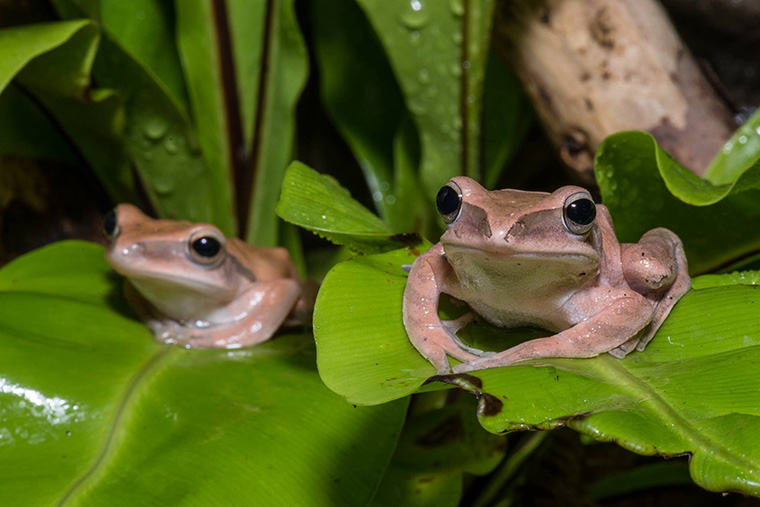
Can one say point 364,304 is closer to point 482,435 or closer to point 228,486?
point 228,486

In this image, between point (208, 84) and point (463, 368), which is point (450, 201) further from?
point (208, 84)

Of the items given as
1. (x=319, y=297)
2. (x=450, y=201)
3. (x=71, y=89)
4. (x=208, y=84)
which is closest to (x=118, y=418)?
(x=319, y=297)

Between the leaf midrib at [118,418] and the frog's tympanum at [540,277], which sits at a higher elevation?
the frog's tympanum at [540,277]

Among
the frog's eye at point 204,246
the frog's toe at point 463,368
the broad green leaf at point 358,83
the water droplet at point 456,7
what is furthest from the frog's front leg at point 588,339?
the broad green leaf at point 358,83

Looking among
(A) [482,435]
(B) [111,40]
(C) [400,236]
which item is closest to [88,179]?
(B) [111,40]

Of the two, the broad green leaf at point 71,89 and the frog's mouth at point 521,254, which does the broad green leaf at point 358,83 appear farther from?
the frog's mouth at point 521,254

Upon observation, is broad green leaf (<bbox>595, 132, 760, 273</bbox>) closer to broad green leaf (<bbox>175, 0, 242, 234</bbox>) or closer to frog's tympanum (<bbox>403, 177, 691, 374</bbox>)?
frog's tympanum (<bbox>403, 177, 691, 374</bbox>)
